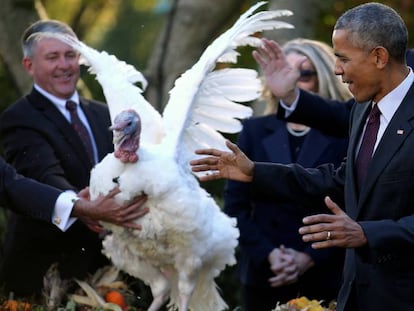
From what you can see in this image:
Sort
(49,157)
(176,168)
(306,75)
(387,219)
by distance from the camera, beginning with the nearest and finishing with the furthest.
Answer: (387,219) < (176,168) < (49,157) < (306,75)

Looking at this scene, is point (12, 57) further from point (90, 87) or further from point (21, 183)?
point (21, 183)

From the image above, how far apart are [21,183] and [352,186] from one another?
225cm

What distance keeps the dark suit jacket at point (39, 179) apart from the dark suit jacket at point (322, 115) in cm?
144

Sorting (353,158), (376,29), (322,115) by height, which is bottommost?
(322,115)

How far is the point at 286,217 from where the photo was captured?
256 inches

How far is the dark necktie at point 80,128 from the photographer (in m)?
6.54

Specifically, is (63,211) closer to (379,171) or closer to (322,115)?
(322,115)

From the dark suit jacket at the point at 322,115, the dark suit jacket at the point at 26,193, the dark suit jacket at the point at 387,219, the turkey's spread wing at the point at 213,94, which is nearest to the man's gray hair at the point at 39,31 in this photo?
the turkey's spread wing at the point at 213,94

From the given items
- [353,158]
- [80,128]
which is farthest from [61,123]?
[353,158]

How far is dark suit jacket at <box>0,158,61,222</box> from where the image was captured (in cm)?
595

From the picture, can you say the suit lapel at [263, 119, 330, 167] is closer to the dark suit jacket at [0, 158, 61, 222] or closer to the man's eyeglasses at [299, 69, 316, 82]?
the man's eyeglasses at [299, 69, 316, 82]

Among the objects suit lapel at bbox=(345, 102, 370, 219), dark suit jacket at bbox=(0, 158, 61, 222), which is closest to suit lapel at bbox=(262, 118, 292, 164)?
dark suit jacket at bbox=(0, 158, 61, 222)

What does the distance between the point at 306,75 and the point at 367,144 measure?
2.23 m

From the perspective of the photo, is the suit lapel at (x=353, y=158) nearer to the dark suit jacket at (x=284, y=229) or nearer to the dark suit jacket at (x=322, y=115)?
the dark suit jacket at (x=322, y=115)
